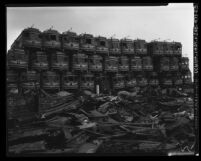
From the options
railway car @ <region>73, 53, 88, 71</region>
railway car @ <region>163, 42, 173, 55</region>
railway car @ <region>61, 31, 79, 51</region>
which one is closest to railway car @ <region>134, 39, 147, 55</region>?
railway car @ <region>163, 42, 173, 55</region>

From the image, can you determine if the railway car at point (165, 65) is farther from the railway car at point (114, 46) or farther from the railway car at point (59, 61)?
the railway car at point (59, 61)

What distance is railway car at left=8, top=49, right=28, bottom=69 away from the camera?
5902mm

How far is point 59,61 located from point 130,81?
1.47 m

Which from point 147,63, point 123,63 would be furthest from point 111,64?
point 147,63

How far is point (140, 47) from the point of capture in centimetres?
639

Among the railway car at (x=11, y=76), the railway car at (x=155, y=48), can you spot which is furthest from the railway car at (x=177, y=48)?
the railway car at (x=11, y=76)

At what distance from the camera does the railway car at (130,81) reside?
6.26m

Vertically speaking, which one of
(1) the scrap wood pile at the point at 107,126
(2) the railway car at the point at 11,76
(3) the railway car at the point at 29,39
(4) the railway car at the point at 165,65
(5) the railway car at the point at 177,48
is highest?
(3) the railway car at the point at 29,39

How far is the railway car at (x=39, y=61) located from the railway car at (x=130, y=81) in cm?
162

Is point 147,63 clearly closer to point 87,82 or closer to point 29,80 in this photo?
point 87,82

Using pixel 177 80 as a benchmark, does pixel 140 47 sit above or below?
above

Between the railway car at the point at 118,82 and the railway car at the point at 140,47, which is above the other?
the railway car at the point at 140,47

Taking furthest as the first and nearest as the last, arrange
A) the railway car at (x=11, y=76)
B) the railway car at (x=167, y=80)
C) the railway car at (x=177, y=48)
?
the railway car at (x=167, y=80) < the railway car at (x=177, y=48) < the railway car at (x=11, y=76)

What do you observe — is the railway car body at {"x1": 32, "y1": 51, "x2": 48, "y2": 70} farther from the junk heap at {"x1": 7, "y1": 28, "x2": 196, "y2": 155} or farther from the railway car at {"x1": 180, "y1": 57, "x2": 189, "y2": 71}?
the railway car at {"x1": 180, "y1": 57, "x2": 189, "y2": 71}
